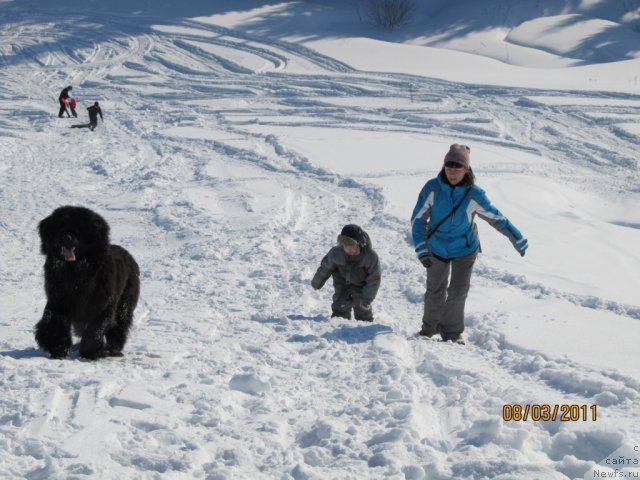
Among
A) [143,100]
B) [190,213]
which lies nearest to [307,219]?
[190,213]

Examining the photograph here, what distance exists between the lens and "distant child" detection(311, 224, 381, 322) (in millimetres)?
6336

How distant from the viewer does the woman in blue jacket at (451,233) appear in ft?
18.4

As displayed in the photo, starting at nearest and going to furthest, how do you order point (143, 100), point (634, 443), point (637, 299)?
point (634, 443), point (637, 299), point (143, 100)

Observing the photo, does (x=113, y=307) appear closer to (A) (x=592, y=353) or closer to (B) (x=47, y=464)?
(B) (x=47, y=464)

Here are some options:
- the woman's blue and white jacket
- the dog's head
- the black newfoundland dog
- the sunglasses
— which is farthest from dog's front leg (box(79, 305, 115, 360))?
the sunglasses

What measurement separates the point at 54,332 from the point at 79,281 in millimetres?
410

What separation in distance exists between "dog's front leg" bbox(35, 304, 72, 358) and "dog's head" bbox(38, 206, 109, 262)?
0.41m

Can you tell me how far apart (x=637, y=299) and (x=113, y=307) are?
531 centimetres

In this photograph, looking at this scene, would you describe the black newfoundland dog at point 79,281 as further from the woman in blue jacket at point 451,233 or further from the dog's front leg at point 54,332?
the woman in blue jacket at point 451,233

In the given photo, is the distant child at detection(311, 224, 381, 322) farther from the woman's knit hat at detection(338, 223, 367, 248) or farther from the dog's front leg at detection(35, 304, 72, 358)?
the dog's front leg at detection(35, 304, 72, 358)

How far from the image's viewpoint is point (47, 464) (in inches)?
123

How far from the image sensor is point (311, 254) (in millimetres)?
9305
